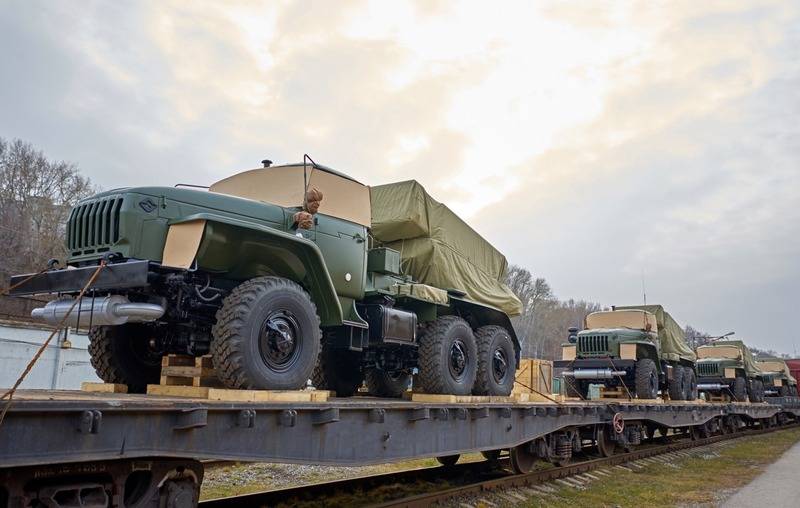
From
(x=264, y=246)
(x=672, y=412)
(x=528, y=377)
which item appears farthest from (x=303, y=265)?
(x=672, y=412)

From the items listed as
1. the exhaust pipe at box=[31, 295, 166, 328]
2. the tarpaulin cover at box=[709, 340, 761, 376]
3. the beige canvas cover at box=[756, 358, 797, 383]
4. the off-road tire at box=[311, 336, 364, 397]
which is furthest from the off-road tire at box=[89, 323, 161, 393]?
the beige canvas cover at box=[756, 358, 797, 383]

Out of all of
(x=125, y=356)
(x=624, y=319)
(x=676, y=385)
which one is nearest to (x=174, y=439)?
(x=125, y=356)

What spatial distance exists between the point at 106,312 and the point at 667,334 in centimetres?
1610

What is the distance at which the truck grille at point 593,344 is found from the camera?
14945 millimetres

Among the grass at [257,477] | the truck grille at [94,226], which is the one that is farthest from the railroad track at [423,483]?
the truck grille at [94,226]

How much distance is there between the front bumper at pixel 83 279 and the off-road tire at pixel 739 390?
2365cm

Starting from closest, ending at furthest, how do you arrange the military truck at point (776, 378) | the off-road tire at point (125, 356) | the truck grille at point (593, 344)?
1. the off-road tire at point (125, 356)
2. the truck grille at point (593, 344)
3. the military truck at point (776, 378)

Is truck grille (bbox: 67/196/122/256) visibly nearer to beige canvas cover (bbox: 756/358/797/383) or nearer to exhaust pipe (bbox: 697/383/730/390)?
exhaust pipe (bbox: 697/383/730/390)

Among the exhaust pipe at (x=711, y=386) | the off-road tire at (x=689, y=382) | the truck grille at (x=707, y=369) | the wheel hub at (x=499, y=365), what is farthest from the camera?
the truck grille at (x=707, y=369)

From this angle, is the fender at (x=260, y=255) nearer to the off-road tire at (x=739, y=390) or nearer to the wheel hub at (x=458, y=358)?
the wheel hub at (x=458, y=358)

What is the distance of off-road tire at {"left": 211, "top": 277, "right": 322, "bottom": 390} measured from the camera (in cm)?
479

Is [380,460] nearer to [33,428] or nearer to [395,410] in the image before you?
[395,410]

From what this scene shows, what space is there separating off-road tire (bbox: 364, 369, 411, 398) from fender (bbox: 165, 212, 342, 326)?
3.23m

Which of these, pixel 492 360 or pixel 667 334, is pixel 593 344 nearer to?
pixel 667 334
